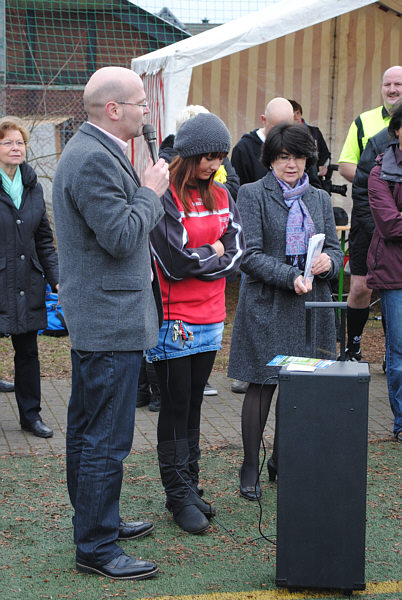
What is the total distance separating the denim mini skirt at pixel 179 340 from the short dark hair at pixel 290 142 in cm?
108

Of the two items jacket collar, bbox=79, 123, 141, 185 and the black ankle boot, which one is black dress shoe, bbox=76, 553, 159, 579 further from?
jacket collar, bbox=79, 123, 141, 185

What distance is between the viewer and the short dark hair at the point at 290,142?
438 centimetres

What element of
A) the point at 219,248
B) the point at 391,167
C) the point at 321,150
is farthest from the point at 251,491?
the point at 321,150

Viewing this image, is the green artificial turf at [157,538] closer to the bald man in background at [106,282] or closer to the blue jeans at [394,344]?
the bald man in background at [106,282]

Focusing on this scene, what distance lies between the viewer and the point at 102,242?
317cm

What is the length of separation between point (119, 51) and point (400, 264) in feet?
36.0

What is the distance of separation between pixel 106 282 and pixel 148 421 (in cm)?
275

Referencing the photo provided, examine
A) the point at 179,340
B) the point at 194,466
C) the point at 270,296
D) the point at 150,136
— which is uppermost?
the point at 150,136

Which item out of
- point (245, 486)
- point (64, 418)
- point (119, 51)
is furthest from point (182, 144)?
point (119, 51)

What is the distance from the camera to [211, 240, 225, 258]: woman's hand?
396 centimetres

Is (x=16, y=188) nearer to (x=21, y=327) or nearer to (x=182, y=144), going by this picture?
(x=21, y=327)

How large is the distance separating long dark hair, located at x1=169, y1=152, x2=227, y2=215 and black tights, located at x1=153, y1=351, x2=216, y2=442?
2.32 feet

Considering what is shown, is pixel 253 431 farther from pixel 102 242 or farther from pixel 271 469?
pixel 102 242

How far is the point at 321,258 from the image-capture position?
14.3 ft
